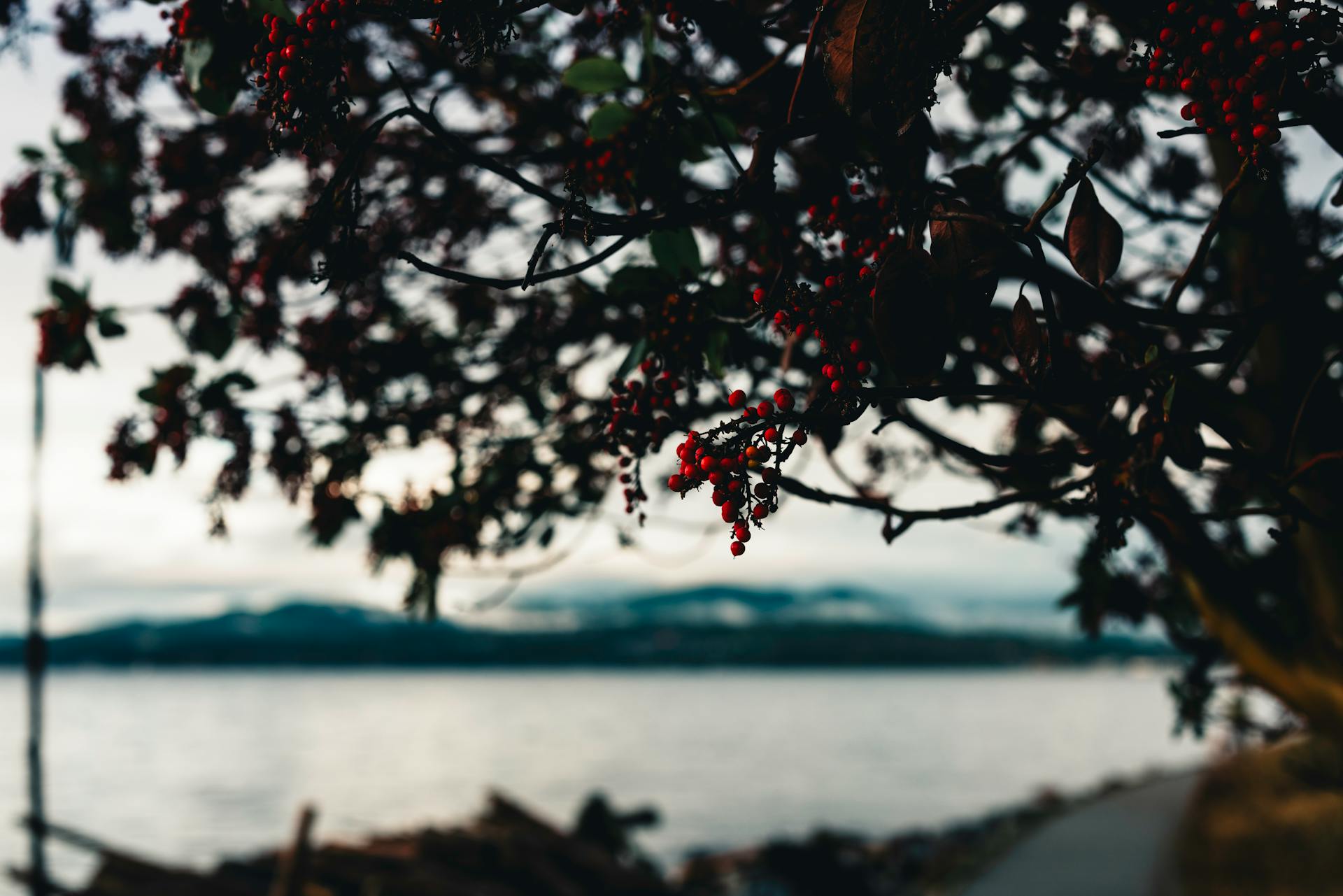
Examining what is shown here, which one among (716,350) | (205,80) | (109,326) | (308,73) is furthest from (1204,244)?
(109,326)

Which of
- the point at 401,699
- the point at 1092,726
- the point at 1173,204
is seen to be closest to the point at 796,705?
the point at 1092,726

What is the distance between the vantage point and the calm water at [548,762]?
37531 mm

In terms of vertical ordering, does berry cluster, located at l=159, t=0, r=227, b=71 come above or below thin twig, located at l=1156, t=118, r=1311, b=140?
above

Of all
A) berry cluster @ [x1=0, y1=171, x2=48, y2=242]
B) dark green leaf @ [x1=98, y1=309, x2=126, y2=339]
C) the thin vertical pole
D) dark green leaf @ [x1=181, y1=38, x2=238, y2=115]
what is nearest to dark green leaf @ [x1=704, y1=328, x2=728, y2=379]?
dark green leaf @ [x1=181, y1=38, x2=238, y2=115]

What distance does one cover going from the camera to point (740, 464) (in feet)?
6.37

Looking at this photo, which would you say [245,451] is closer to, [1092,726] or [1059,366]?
[1059,366]

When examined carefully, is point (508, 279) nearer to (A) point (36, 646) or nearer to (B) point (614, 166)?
(B) point (614, 166)

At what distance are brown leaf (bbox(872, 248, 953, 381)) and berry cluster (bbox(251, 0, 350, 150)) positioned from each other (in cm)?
130

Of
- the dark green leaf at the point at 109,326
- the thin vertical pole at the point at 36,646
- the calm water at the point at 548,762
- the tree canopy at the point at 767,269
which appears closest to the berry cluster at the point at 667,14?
the tree canopy at the point at 767,269

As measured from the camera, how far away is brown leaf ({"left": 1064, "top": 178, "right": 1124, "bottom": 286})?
89.4 inches

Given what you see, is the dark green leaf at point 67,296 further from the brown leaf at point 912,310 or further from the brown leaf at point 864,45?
the brown leaf at point 912,310

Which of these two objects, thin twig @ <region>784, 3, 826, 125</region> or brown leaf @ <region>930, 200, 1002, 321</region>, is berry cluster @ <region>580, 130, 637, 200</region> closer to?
thin twig @ <region>784, 3, 826, 125</region>

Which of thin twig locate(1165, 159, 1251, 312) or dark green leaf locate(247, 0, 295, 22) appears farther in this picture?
dark green leaf locate(247, 0, 295, 22)

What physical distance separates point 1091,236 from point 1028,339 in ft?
1.03
